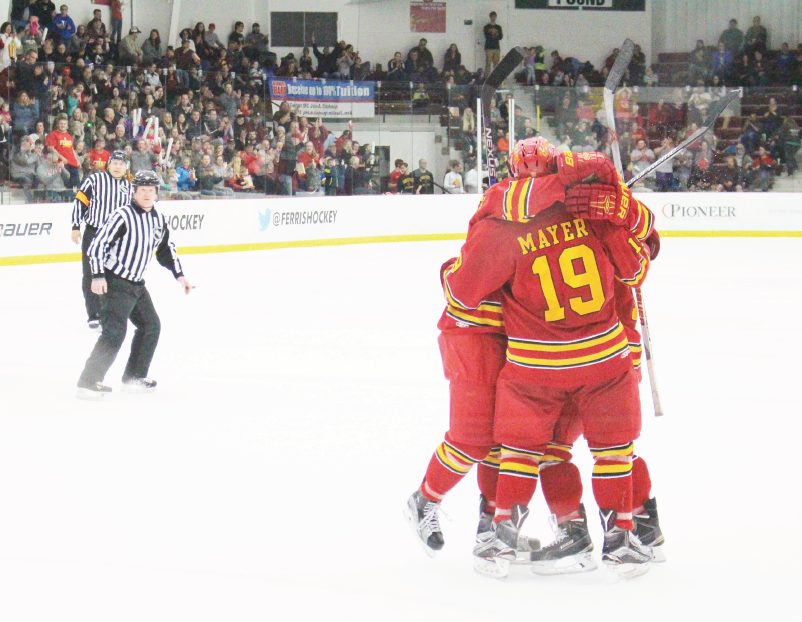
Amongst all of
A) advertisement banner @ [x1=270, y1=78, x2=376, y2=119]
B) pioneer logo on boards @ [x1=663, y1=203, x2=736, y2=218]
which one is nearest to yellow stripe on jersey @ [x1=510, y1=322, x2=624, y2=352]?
advertisement banner @ [x1=270, y1=78, x2=376, y2=119]

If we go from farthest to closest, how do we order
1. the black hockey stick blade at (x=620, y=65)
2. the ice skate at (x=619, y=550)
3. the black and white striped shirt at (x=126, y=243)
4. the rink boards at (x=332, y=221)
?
the rink boards at (x=332, y=221)
the black and white striped shirt at (x=126, y=243)
the black hockey stick blade at (x=620, y=65)
the ice skate at (x=619, y=550)

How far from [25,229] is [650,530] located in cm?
897

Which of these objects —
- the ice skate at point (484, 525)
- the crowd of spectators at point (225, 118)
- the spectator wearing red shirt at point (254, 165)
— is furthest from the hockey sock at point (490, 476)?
the spectator wearing red shirt at point (254, 165)

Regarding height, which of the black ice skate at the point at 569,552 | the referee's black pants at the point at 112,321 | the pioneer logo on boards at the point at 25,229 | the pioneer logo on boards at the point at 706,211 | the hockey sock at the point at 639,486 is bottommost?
the black ice skate at the point at 569,552

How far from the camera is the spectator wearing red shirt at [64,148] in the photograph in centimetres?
1097

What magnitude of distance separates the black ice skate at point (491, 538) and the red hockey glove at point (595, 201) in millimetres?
871

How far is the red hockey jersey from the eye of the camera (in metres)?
2.49

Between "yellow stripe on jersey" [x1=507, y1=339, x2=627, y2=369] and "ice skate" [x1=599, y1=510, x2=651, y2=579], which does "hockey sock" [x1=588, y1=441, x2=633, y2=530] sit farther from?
"yellow stripe on jersey" [x1=507, y1=339, x2=627, y2=369]

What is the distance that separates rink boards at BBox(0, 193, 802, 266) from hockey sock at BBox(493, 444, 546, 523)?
28.9 feet

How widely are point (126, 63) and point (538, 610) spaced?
1467 cm

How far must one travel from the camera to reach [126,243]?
484cm

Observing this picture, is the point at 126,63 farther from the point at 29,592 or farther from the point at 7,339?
the point at 29,592

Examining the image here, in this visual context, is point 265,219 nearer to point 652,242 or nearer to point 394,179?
point 394,179

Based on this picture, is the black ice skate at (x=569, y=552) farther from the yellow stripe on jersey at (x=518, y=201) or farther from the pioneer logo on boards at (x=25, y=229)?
Answer: the pioneer logo on boards at (x=25, y=229)
